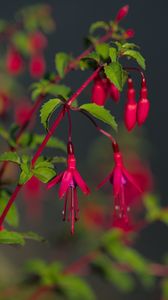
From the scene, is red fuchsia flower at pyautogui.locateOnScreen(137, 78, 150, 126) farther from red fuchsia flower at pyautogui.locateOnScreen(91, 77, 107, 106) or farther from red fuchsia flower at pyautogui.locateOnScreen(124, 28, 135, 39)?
red fuchsia flower at pyautogui.locateOnScreen(124, 28, 135, 39)

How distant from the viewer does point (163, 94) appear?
5258mm

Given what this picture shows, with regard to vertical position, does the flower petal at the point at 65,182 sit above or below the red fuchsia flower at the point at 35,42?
below

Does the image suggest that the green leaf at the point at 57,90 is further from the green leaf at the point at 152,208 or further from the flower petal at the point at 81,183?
the green leaf at the point at 152,208

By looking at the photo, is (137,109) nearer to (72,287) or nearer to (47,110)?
(47,110)

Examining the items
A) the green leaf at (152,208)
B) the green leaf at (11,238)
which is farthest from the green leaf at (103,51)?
the green leaf at (152,208)

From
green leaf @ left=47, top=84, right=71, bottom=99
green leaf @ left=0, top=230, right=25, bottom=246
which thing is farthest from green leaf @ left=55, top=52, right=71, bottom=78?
green leaf @ left=0, top=230, right=25, bottom=246

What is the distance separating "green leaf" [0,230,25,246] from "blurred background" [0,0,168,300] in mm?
1284

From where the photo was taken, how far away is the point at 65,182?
102 cm

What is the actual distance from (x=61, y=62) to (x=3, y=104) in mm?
675

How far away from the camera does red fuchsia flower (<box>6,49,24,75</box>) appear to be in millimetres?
2006

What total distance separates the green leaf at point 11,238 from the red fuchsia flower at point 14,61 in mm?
974

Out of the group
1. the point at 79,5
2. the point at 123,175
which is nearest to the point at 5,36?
the point at 123,175

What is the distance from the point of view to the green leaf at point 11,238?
3.62 ft

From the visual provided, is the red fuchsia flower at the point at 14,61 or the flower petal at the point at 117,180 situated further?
the red fuchsia flower at the point at 14,61
